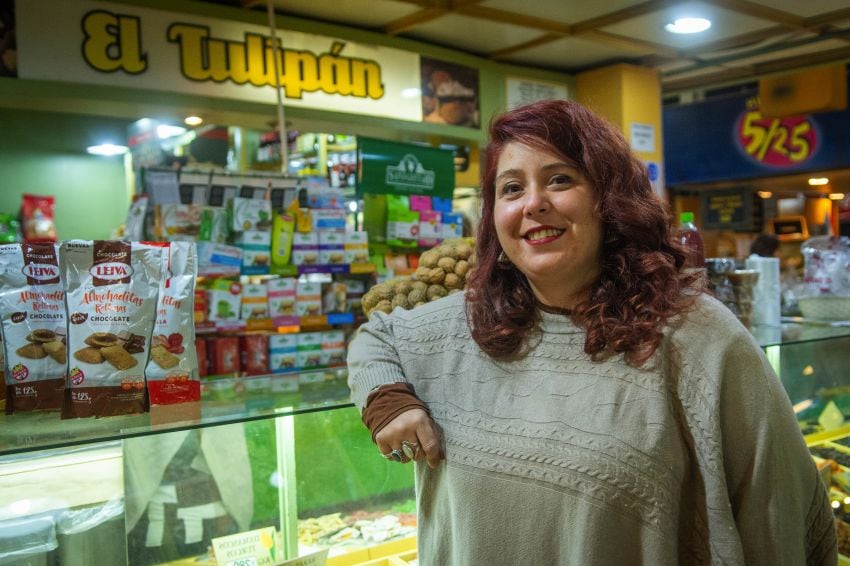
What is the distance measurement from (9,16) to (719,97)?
26.0 feet

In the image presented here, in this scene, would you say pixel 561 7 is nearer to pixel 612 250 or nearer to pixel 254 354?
pixel 254 354

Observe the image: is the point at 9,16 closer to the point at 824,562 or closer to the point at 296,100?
the point at 296,100

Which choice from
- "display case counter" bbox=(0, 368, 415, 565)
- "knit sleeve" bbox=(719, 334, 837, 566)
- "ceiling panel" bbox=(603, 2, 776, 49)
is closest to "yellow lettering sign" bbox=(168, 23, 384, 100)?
"ceiling panel" bbox=(603, 2, 776, 49)

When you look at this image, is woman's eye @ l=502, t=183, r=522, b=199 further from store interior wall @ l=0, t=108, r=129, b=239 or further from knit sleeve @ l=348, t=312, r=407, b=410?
store interior wall @ l=0, t=108, r=129, b=239

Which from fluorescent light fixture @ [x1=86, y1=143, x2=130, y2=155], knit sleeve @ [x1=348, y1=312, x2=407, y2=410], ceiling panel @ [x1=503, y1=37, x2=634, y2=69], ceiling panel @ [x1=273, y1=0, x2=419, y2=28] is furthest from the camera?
fluorescent light fixture @ [x1=86, y1=143, x2=130, y2=155]

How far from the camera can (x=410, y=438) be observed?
4.55 ft

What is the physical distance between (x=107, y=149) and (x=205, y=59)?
10.5 feet

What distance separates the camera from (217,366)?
4.07 metres

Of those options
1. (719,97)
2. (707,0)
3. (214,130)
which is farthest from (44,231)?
(719,97)

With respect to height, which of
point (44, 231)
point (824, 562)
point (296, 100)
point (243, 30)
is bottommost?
point (824, 562)

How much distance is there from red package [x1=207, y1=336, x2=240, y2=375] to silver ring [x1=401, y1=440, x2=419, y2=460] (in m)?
2.81

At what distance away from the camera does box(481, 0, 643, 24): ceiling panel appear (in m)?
5.23

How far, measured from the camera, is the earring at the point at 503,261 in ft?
5.17

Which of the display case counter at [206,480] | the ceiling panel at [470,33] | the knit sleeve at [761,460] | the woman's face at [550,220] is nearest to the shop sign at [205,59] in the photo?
the ceiling panel at [470,33]
